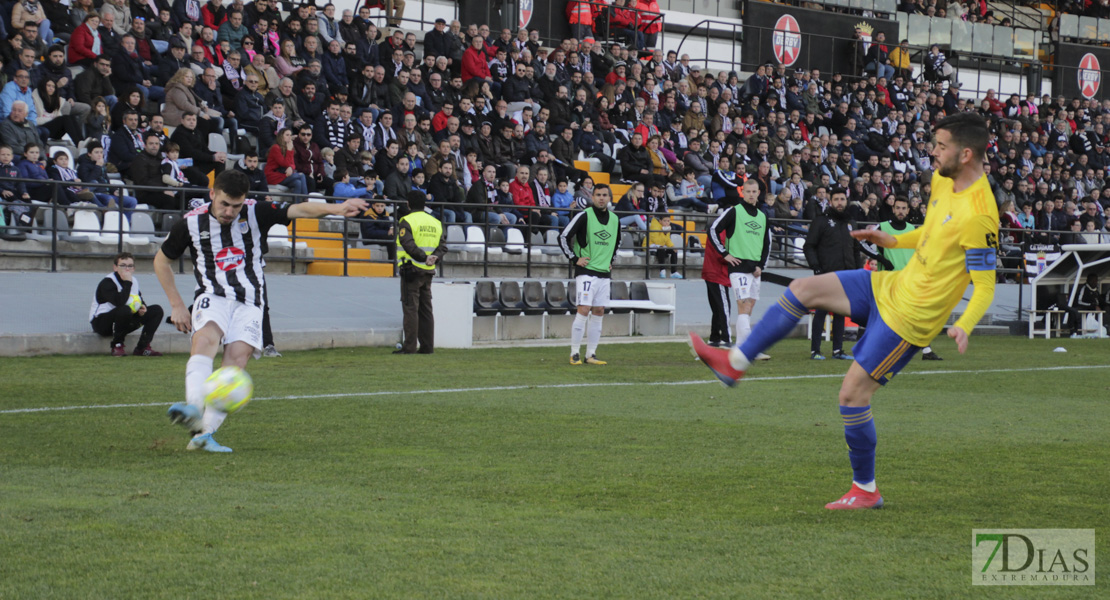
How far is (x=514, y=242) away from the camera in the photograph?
72.5ft

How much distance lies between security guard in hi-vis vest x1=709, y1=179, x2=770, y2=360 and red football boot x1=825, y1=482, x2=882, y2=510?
949 cm

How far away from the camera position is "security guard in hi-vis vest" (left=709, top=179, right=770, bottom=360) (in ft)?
50.8

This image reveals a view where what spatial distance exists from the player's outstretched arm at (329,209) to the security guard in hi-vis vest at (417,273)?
346 inches

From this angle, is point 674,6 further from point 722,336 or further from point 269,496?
point 269,496

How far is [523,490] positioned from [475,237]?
51.7 ft

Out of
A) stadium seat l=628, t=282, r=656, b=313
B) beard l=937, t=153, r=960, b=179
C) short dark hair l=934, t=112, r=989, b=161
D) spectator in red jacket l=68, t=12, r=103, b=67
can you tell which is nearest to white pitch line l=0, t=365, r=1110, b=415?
beard l=937, t=153, r=960, b=179

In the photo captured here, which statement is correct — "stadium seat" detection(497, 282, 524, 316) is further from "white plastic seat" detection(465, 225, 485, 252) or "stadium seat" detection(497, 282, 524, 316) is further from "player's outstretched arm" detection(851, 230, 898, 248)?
"player's outstretched arm" detection(851, 230, 898, 248)

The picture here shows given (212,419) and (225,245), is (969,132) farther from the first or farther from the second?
(212,419)

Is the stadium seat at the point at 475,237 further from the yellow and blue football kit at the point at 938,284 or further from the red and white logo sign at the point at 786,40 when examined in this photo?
the red and white logo sign at the point at 786,40

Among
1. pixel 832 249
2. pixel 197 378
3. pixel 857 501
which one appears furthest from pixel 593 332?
pixel 857 501

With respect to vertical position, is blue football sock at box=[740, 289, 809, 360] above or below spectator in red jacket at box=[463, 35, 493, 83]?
below

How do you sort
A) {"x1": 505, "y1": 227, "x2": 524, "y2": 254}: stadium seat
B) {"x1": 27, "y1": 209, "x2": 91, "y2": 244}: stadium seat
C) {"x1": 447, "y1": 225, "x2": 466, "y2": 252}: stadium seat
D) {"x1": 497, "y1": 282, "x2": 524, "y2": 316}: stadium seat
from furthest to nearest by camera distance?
1. {"x1": 505, "y1": 227, "x2": 524, "y2": 254}: stadium seat
2. {"x1": 447, "y1": 225, "x2": 466, "y2": 252}: stadium seat
3. {"x1": 497, "y1": 282, "x2": 524, "y2": 316}: stadium seat
4. {"x1": 27, "y1": 209, "x2": 91, "y2": 244}: stadium seat

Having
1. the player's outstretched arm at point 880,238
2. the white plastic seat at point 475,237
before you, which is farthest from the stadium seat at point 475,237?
the player's outstretched arm at point 880,238

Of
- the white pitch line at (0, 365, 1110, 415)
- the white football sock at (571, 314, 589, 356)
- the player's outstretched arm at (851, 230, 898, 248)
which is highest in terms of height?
the player's outstretched arm at (851, 230, 898, 248)
